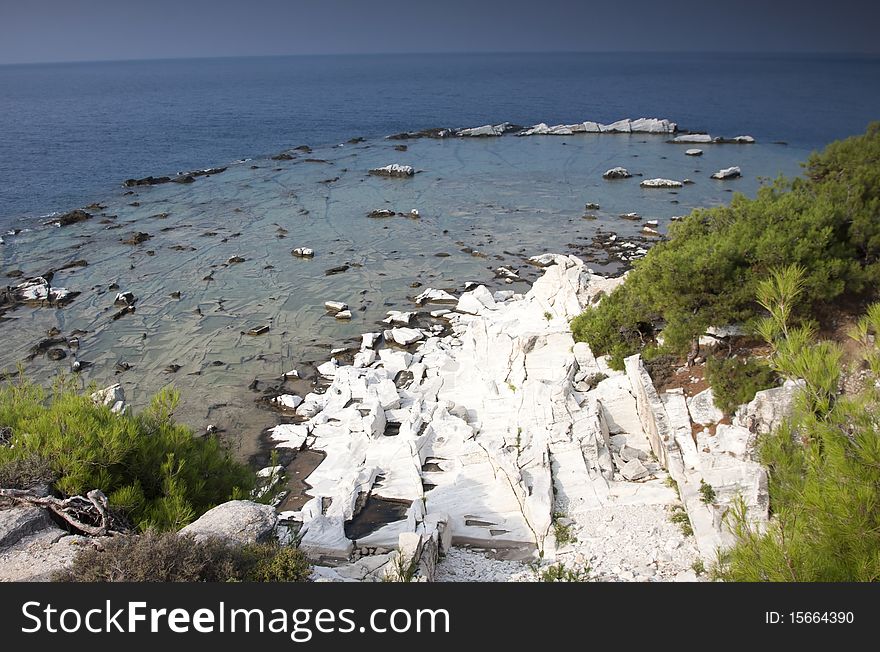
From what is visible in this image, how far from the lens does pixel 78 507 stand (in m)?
8.86

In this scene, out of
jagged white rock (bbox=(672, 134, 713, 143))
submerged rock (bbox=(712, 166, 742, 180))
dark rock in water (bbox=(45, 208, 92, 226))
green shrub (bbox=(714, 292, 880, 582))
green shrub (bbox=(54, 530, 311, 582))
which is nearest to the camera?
green shrub (bbox=(714, 292, 880, 582))

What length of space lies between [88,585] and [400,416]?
554 inches

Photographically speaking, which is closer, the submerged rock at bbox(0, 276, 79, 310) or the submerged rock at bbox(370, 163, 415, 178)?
the submerged rock at bbox(0, 276, 79, 310)

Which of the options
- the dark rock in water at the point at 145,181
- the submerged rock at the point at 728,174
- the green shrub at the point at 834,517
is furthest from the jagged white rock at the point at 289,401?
the submerged rock at the point at 728,174

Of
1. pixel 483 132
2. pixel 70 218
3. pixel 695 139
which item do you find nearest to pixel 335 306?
pixel 70 218

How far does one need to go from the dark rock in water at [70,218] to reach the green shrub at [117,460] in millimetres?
38489

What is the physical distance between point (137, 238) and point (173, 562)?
38.0 meters

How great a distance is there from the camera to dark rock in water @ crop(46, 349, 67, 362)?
84.8 feet

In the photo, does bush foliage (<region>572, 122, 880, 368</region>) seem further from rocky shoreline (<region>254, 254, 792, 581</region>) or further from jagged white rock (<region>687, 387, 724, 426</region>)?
rocky shoreline (<region>254, 254, 792, 581</region>)

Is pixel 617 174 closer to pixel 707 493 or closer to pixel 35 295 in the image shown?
pixel 35 295

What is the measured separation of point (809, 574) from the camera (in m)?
6.21

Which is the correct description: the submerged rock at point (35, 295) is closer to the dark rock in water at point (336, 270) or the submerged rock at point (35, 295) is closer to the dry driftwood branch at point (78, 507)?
the dark rock in water at point (336, 270)

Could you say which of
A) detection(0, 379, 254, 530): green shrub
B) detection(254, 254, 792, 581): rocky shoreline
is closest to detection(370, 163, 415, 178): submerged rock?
detection(254, 254, 792, 581): rocky shoreline

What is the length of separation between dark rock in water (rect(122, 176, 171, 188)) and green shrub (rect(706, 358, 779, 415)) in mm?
53770
